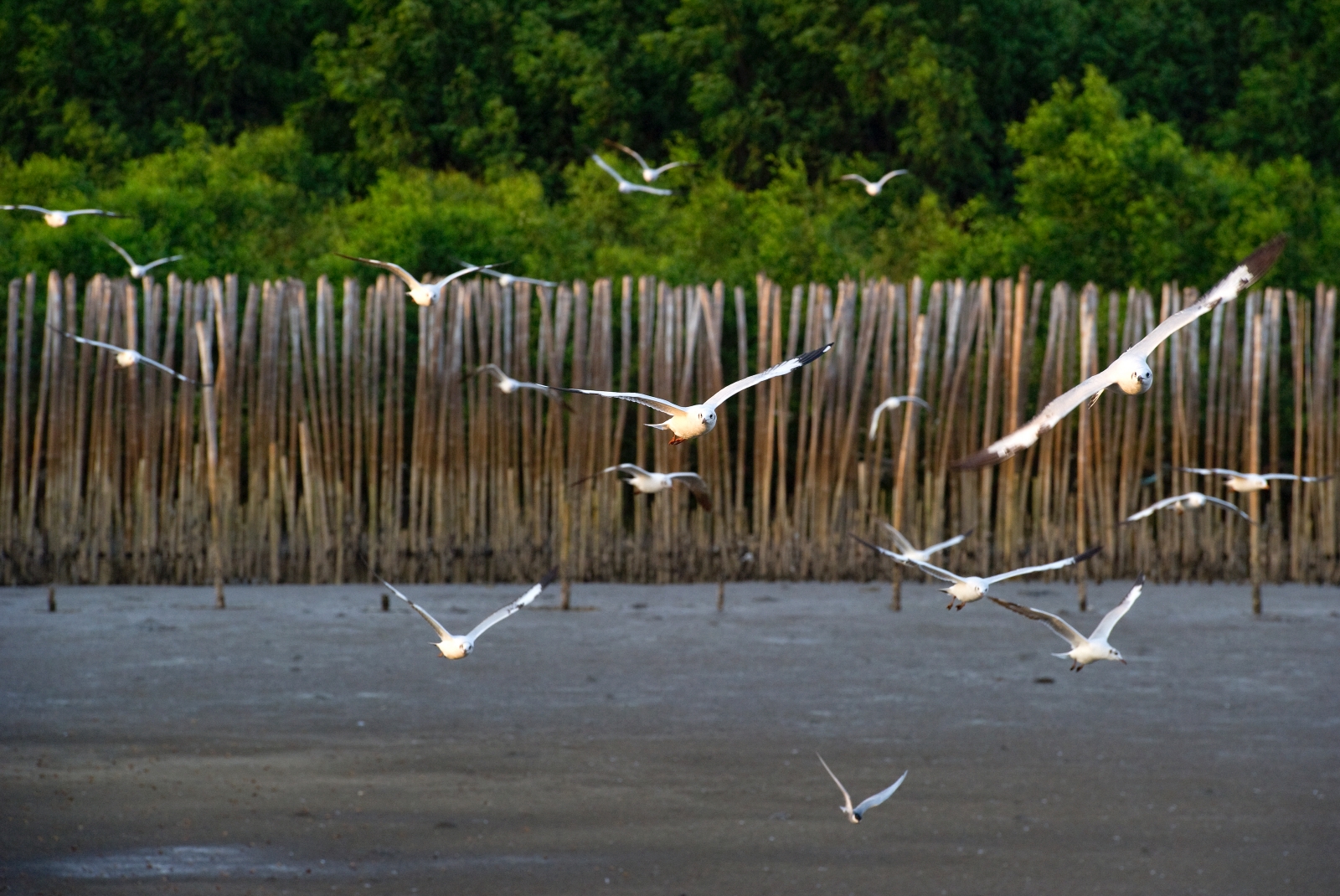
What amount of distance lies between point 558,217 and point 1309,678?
42.2 feet

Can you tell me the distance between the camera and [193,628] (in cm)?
1248

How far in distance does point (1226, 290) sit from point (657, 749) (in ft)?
13.0

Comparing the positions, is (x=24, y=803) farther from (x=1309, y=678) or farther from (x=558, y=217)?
(x=558, y=217)

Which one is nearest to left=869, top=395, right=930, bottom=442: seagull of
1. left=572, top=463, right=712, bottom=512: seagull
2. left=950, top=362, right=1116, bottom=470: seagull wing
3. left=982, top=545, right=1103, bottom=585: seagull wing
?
left=572, top=463, right=712, bottom=512: seagull

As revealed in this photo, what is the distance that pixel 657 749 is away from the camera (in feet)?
29.2

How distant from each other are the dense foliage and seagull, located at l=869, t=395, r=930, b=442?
5.46 m

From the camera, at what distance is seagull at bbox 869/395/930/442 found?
1267 centimetres

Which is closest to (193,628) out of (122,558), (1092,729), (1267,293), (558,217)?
(122,558)

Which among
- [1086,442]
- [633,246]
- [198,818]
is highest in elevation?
[633,246]

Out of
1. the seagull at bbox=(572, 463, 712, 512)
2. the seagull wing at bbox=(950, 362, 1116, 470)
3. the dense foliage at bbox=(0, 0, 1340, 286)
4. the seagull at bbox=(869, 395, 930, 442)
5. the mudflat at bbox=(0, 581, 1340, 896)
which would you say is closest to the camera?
the seagull wing at bbox=(950, 362, 1116, 470)

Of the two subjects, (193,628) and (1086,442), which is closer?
(193,628)

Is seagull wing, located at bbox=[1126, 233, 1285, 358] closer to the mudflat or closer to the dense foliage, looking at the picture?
the mudflat

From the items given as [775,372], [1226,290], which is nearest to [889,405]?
[1226,290]

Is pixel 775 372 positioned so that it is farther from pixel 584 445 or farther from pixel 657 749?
pixel 584 445
